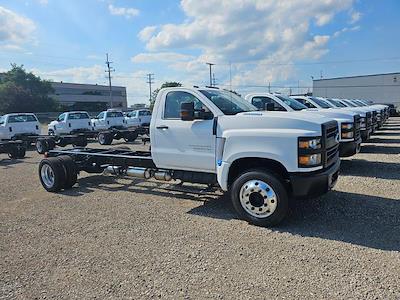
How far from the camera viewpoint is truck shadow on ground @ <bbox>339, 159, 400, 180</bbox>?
8531mm

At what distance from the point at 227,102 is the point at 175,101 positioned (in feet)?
2.99

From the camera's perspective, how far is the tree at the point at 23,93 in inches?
2523

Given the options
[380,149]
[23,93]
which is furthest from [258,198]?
[23,93]

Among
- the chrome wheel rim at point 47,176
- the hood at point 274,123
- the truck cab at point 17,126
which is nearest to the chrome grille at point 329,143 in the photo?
the hood at point 274,123

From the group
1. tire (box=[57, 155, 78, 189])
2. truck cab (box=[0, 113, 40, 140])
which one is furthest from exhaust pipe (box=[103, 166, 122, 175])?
truck cab (box=[0, 113, 40, 140])

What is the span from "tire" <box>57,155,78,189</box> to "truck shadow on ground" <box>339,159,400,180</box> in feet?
20.5

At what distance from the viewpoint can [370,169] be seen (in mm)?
9281

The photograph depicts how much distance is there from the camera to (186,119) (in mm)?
5742

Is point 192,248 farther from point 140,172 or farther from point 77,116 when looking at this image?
point 77,116

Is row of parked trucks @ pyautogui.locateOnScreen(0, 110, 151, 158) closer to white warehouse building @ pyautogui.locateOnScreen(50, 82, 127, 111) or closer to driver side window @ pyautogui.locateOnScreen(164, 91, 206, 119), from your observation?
driver side window @ pyautogui.locateOnScreen(164, 91, 206, 119)

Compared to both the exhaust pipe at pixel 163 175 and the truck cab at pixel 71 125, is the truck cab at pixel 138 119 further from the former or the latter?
the exhaust pipe at pixel 163 175

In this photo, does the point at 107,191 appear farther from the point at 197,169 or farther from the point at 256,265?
the point at 256,265

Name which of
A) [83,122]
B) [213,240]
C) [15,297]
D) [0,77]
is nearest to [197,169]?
[213,240]

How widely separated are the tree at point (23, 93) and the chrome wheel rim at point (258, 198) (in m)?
68.0
